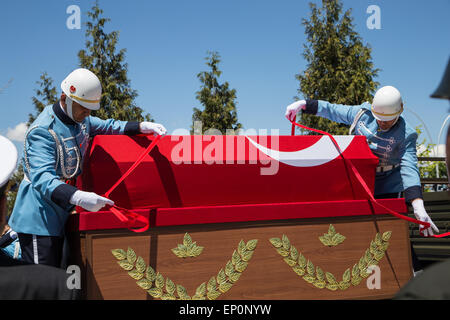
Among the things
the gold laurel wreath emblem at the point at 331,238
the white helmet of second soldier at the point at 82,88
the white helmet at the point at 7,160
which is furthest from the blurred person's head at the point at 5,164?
the gold laurel wreath emblem at the point at 331,238

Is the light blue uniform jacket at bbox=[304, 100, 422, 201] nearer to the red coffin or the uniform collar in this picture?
the red coffin

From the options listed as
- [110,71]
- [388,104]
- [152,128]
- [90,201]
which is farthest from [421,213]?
[110,71]

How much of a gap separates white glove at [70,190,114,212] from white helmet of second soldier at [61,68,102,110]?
58 cm

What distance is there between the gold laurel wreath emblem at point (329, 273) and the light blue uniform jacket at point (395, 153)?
0.48 metres

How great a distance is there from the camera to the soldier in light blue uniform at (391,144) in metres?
3.17

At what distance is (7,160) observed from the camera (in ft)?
4.04

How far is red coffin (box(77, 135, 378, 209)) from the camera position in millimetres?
2521

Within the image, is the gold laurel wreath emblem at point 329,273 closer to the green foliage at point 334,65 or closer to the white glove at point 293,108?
the white glove at point 293,108

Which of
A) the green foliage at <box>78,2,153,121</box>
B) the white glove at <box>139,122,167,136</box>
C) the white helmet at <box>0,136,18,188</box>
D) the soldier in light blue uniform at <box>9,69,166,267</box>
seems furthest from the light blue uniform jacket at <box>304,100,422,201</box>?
the green foliage at <box>78,2,153,121</box>

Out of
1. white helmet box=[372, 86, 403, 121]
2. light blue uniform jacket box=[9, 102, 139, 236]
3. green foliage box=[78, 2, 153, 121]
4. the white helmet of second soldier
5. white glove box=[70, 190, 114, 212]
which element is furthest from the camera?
green foliage box=[78, 2, 153, 121]

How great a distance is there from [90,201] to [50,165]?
39cm

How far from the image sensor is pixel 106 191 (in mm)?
2500
